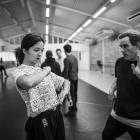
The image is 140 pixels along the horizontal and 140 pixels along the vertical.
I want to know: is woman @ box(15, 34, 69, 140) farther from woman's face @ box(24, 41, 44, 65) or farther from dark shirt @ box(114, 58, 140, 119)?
dark shirt @ box(114, 58, 140, 119)

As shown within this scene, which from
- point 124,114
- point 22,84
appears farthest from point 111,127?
point 22,84

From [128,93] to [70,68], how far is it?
7.63ft

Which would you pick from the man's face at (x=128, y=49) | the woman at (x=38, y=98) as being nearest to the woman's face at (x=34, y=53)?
the woman at (x=38, y=98)

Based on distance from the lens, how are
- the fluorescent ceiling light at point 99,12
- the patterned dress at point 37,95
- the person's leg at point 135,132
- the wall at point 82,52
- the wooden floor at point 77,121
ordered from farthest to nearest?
the wall at point 82,52 < the fluorescent ceiling light at point 99,12 < the wooden floor at point 77,121 < the person's leg at point 135,132 < the patterned dress at point 37,95

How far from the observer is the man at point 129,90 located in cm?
144

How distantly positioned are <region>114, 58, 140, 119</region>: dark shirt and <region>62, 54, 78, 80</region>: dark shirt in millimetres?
2144

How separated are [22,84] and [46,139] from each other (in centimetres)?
44

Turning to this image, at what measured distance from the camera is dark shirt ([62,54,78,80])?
367cm

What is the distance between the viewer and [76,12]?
8875mm

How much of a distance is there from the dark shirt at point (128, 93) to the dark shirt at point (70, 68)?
2.14 m

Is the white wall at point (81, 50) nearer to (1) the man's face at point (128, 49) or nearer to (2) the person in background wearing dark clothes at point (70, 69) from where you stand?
(2) the person in background wearing dark clothes at point (70, 69)

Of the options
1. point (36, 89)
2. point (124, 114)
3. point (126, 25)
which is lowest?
point (124, 114)

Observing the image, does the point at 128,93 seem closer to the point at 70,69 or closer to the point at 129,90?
the point at 129,90

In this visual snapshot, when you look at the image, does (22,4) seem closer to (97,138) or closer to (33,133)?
(97,138)
